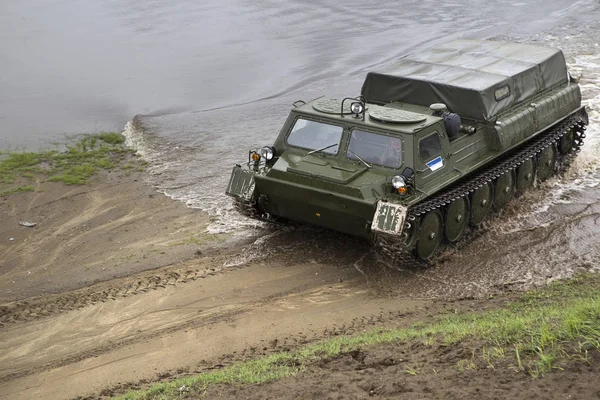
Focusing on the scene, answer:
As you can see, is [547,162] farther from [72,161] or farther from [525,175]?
[72,161]

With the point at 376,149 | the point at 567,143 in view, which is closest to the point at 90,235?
the point at 376,149

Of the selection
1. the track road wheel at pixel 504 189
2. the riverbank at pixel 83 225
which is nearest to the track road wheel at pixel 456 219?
the track road wheel at pixel 504 189

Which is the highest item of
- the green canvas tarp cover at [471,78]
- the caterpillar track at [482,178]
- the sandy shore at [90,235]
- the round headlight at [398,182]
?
the green canvas tarp cover at [471,78]

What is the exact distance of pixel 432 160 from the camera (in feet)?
40.0

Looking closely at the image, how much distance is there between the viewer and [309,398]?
761 cm

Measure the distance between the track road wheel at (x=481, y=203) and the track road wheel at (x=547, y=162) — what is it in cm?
192

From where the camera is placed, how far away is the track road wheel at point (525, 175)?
47.4ft

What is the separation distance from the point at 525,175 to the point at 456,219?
7.93 ft

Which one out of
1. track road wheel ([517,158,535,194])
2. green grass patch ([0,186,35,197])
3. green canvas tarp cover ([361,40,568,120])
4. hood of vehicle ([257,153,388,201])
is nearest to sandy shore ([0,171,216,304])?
green grass patch ([0,186,35,197])

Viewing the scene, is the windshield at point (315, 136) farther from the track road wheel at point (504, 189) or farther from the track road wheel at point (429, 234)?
the track road wheel at point (504, 189)

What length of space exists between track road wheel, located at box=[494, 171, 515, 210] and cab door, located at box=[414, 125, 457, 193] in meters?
1.58

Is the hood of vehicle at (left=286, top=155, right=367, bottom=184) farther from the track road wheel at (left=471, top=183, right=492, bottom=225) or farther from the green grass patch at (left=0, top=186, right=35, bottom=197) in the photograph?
the green grass patch at (left=0, top=186, right=35, bottom=197)

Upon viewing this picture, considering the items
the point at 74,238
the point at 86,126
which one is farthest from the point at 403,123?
the point at 86,126

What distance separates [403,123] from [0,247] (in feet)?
20.8
